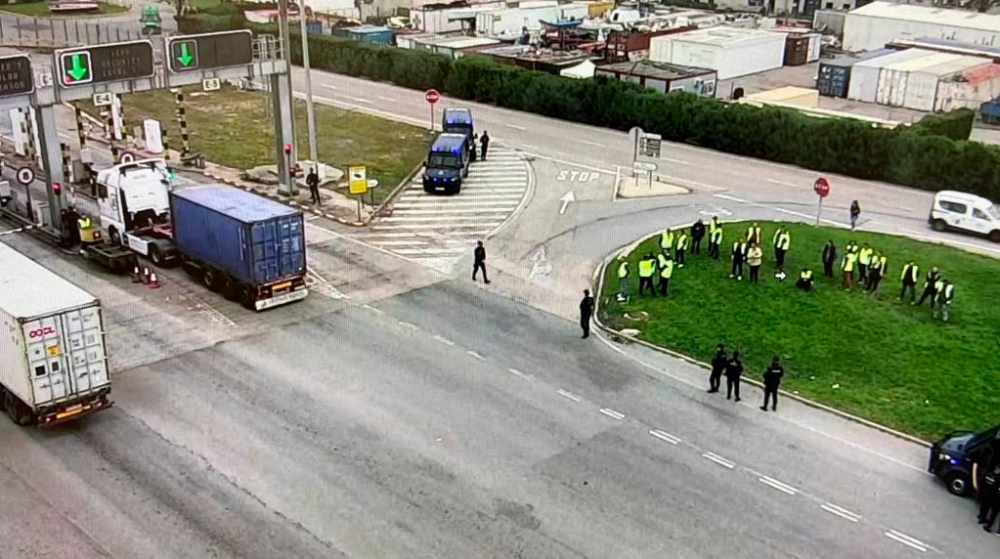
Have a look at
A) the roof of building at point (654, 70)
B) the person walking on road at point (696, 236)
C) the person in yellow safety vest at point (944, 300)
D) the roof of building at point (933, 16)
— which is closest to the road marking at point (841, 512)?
the person in yellow safety vest at point (944, 300)

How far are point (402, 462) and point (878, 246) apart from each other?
20987 millimetres

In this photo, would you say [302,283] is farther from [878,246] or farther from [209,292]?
[878,246]

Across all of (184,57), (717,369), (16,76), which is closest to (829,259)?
(717,369)

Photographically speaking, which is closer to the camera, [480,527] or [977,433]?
[480,527]

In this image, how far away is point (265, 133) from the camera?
49500mm

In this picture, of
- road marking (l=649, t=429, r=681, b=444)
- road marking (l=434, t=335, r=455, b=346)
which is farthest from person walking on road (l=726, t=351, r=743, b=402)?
road marking (l=434, t=335, r=455, b=346)

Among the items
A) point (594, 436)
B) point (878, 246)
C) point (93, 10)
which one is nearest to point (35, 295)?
point (594, 436)

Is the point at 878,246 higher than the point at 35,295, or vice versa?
the point at 35,295

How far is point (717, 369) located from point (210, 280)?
15375mm

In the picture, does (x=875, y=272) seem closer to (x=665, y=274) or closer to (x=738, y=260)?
(x=738, y=260)

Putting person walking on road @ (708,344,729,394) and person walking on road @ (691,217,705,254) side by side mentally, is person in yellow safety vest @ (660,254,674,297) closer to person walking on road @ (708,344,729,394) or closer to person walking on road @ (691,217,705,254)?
person walking on road @ (691,217,705,254)

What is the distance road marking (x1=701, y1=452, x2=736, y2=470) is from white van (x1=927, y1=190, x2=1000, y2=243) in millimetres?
20715

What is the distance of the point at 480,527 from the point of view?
17.8 m

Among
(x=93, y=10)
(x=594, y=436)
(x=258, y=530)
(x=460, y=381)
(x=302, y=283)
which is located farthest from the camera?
(x=93, y=10)
